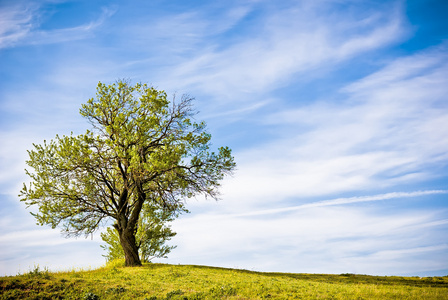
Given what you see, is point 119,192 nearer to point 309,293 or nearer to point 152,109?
point 152,109

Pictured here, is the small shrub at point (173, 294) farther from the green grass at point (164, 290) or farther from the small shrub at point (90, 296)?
the small shrub at point (90, 296)

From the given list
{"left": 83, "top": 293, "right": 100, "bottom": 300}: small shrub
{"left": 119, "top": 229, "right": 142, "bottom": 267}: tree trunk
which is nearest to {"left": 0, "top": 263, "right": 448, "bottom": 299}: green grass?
{"left": 83, "top": 293, "right": 100, "bottom": 300}: small shrub

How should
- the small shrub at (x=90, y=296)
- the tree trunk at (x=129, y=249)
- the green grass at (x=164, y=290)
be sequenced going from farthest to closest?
the tree trunk at (x=129, y=249) → the green grass at (x=164, y=290) → the small shrub at (x=90, y=296)

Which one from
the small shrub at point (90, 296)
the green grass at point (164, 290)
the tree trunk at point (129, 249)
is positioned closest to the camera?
the small shrub at point (90, 296)

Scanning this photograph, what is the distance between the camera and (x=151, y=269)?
27859mm

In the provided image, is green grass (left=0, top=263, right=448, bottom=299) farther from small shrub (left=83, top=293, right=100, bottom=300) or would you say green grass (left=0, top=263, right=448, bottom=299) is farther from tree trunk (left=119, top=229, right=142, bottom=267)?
tree trunk (left=119, top=229, right=142, bottom=267)

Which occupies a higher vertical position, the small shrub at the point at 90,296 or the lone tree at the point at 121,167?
the lone tree at the point at 121,167

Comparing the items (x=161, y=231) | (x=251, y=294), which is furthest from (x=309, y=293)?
(x=161, y=231)

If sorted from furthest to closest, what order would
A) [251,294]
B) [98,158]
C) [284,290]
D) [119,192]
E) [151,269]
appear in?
[119,192] → [98,158] → [151,269] → [284,290] → [251,294]

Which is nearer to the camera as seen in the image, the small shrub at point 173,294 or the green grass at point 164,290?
the small shrub at point 173,294

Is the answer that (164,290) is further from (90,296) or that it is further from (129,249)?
(129,249)

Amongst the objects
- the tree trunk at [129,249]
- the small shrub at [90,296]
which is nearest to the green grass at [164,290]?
the small shrub at [90,296]

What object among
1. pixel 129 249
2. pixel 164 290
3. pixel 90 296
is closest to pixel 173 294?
pixel 164 290

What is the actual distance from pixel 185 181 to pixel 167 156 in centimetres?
348
